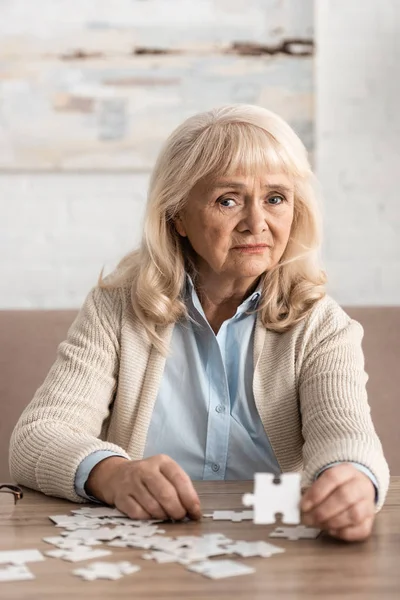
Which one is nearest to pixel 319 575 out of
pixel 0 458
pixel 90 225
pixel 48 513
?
pixel 48 513

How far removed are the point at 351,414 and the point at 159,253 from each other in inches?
24.6

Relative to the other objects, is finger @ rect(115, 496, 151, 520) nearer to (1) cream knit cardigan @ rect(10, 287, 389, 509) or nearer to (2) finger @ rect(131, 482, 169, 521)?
(2) finger @ rect(131, 482, 169, 521)

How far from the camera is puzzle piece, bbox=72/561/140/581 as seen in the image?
43.9 inches

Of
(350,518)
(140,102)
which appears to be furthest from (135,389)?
(140,102)

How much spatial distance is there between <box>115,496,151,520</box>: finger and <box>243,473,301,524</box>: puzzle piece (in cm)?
20

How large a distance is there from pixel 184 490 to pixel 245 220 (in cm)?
68

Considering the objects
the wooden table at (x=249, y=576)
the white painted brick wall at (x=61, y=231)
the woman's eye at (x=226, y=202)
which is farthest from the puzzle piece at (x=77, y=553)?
the white painted brick wall at (x=61, y=231)

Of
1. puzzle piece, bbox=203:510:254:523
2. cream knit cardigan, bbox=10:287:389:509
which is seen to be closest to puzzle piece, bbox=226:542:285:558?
puzzle piece, bbox=203:510:254:523

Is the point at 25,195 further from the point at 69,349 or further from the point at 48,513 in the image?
the point at 48,513

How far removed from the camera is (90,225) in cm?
322

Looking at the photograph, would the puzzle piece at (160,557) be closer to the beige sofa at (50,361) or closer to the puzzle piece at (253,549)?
the puzzle piece at (253,549)

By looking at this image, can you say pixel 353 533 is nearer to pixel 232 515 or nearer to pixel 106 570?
pixel 232 515

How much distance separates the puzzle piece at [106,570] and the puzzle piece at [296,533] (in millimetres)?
238

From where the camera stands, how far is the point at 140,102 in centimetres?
319
